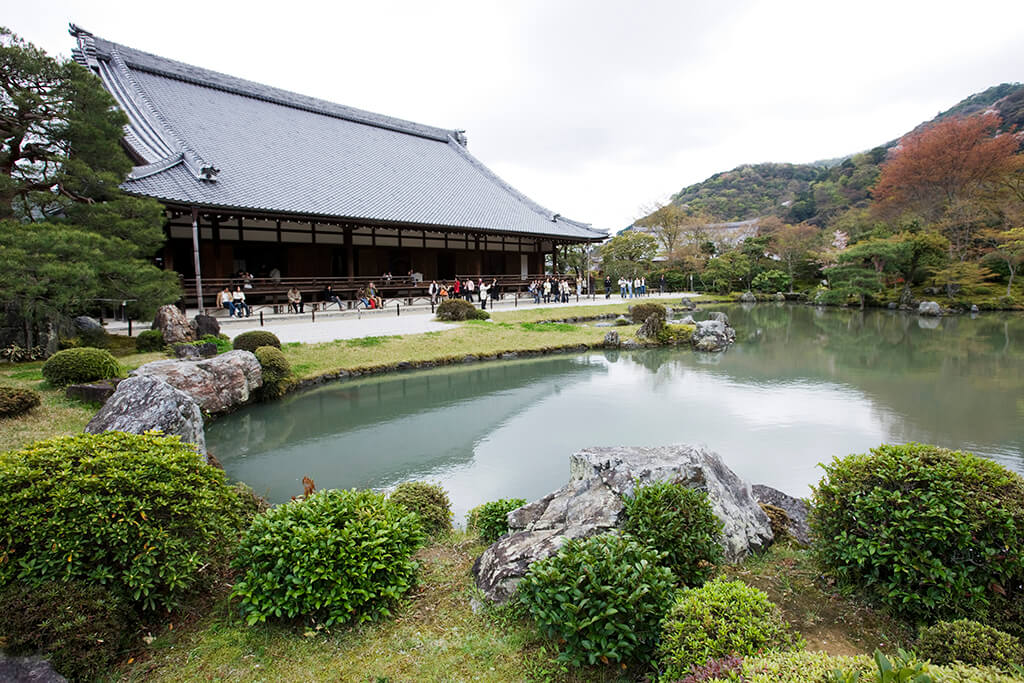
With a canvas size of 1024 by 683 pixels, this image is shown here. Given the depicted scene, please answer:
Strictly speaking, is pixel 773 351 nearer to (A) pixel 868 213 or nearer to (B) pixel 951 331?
(B) pixel 951 331

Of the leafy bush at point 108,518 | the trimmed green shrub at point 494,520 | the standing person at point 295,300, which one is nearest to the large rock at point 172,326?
the standing person at point 295,300

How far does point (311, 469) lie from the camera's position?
6938 millimetres

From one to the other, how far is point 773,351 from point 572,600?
15.9 meters

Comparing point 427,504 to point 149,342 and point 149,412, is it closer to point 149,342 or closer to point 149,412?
point 149,412

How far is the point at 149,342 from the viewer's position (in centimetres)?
1198

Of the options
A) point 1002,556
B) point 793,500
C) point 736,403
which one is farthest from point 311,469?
point 736,403

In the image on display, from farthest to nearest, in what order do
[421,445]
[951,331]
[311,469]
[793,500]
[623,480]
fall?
[951,331] → [421,445] → [311,469] → [793,500] → [623,480]

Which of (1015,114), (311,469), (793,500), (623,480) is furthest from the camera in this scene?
(1015,114)

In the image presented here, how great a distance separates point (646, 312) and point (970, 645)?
17681 mm

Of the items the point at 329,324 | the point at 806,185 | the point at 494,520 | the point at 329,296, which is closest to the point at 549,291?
the point at 329,296

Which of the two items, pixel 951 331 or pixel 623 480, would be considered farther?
pixel 951 331

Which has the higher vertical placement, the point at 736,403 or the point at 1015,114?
the point at 1015,114

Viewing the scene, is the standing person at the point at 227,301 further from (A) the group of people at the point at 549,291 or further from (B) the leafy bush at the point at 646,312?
(A) the group of people at the point at 549,291

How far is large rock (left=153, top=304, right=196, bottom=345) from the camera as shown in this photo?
40.9 feet
